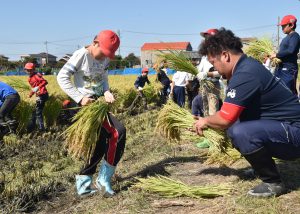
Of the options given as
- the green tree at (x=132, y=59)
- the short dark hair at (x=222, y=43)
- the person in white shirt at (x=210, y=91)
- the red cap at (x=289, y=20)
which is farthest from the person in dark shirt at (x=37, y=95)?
the green tree at (x=132, y=59)

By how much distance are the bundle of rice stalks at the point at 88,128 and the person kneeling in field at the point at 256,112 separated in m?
0.97

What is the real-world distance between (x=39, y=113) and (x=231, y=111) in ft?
18.6

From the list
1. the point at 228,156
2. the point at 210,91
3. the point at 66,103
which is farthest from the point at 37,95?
the point at 228,156

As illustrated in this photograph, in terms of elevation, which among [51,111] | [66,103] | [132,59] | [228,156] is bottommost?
[228,156]

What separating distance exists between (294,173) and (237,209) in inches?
41.0

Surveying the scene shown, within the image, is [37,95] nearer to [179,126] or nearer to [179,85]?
[179,85]

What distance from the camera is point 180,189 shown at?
3.26 m

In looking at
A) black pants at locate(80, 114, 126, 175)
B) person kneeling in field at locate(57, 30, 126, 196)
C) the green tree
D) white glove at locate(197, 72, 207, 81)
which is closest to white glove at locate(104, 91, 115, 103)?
person kneeling in field at locate(57, 30, 126, 196)

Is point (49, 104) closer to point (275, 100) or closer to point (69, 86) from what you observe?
point (69, 86)

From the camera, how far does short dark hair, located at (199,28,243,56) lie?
295 centimetres

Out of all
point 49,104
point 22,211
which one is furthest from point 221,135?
point 49,104

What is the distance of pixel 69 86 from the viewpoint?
137 inches

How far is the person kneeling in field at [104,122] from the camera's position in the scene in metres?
3.46

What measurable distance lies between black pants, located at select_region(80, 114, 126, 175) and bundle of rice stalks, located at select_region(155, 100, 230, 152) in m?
0.69
